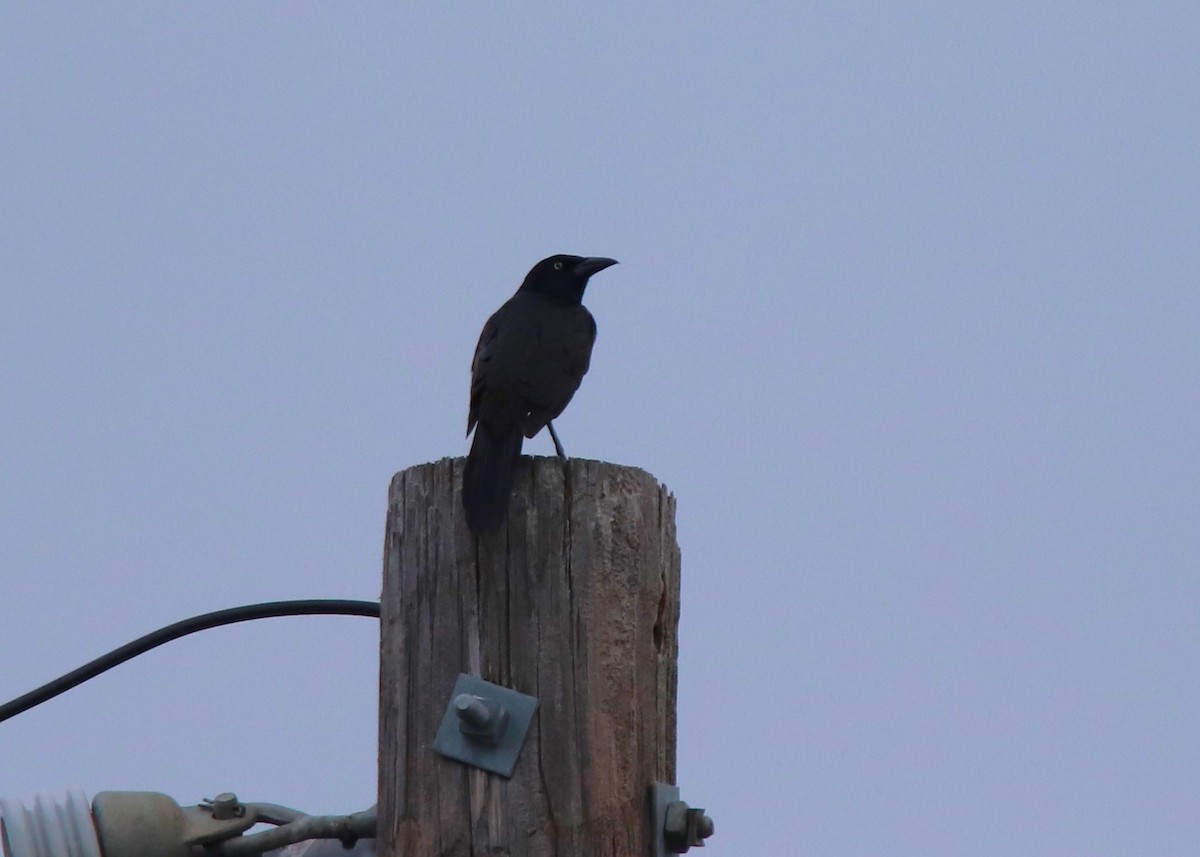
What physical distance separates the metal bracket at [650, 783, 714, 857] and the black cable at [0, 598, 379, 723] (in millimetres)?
1319

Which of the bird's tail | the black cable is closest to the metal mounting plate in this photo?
the bird's tail

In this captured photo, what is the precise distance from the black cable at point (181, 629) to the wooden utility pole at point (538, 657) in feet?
3.33

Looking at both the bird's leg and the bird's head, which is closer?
the bird's leg

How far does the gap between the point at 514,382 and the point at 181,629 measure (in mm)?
1238

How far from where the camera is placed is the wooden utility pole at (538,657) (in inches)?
111

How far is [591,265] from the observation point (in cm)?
646

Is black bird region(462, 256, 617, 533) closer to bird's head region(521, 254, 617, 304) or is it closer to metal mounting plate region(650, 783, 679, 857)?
bird's head region(521, 254, 617, 304)

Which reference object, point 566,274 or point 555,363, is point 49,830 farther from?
point 566,274

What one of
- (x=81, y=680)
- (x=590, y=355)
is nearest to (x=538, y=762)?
(x=81, y=680)

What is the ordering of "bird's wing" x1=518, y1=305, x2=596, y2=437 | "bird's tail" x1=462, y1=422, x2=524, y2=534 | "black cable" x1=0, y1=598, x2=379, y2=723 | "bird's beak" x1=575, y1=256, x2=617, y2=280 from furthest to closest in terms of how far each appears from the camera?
"bird's beak" x1=575, y1=256, x2=617, y2=280, "bird's wing" x1=518, y1=305, x2=596, y2=437, "black cable" x1=0, y1=598, x2=379, y2=723, "bird's tail" x1=462, y1=422, x2=524, y2=534

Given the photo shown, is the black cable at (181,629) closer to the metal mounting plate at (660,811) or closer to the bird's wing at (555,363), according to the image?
the bird's wing at (555,363)

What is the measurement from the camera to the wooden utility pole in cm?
281

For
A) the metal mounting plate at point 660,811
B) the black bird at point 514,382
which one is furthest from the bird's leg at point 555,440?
the metal mounting plate at point 660,811

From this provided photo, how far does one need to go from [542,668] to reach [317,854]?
69 centimetres
